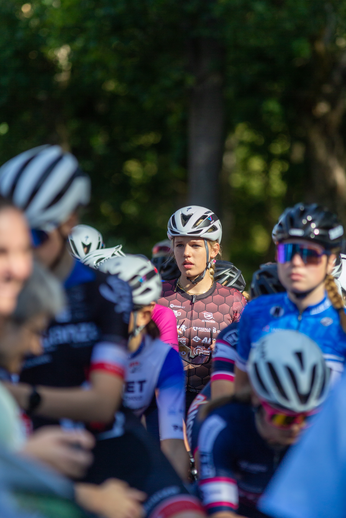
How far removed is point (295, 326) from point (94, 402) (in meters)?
1.57

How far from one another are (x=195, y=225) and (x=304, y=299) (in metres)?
2.56

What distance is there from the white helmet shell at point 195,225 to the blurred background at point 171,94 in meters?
7.37

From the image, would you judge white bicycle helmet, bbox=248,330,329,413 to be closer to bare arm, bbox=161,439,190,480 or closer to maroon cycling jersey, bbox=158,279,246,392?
bare arm, bbox=161,439,190,480

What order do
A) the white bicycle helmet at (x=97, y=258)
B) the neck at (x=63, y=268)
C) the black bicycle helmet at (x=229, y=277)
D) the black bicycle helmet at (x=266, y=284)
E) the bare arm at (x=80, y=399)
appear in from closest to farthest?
the bare arm at (x=80, y=399) → the neck at (x=63, y=268) → the black bicycle helmet at (x=266, y=284) → the white bicycle helmet at (x=97, y=258) → the black bicycle helmet at (x=229, y=277)

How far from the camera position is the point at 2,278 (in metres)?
2.36

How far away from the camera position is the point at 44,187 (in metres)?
2.87

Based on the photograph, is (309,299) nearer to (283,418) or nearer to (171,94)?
(283,418)

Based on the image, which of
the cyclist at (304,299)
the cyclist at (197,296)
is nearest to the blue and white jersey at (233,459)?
the cyclist at (304,299)

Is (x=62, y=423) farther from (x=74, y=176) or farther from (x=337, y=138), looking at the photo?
(x=337, y=138)

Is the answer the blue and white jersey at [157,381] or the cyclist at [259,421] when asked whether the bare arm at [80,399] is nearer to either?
the cyclist at [259,421]

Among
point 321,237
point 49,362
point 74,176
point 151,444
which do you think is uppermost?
point 74,176

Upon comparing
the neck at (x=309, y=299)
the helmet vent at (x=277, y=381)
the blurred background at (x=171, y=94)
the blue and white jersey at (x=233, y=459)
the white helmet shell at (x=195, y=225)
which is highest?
the blurred background at (x=171, y=94)

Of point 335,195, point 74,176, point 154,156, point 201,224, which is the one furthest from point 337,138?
point 74,176

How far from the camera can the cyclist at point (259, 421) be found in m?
3.04
